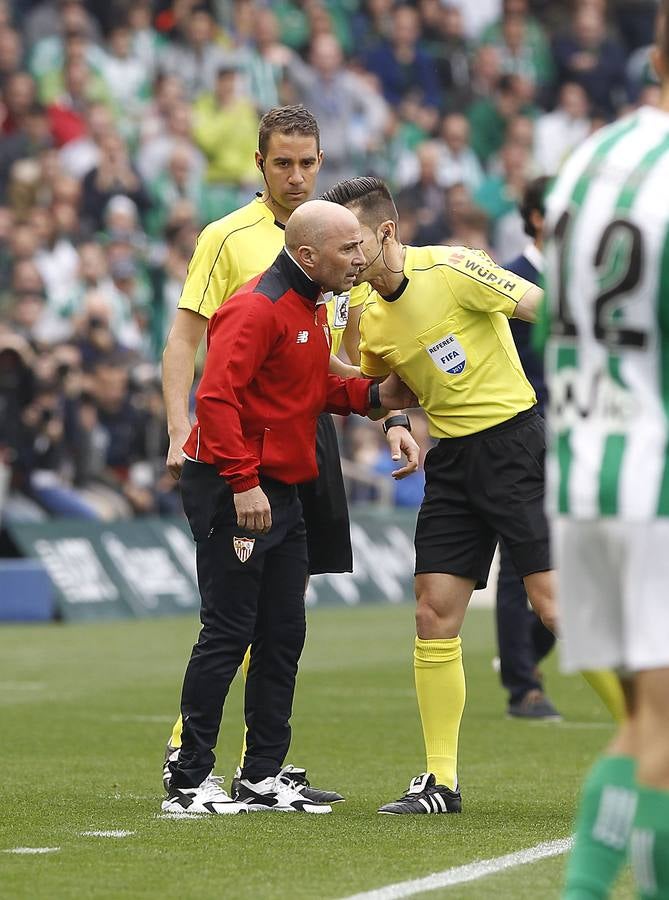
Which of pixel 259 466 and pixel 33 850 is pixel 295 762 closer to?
pixel 259 466

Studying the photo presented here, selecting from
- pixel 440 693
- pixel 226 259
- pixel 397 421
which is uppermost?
pixel 226 259

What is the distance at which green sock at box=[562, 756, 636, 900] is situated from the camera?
3.84m

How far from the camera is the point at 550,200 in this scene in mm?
3908

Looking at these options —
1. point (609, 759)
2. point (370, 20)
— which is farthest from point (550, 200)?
point (370, 20)

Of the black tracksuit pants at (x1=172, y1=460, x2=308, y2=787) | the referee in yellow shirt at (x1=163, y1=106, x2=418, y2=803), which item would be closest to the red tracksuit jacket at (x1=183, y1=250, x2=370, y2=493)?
the black tracksuit pants at (x1=172, y1=460, x2=308, y2=787)

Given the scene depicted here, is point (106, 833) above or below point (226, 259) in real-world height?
below

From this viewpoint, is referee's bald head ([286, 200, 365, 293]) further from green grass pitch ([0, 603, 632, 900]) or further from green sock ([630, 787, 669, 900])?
green sock ([630, 787, 669, 900])

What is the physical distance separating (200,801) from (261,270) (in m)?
1.95

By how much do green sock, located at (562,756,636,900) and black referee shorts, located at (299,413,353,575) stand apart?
314 centimetres

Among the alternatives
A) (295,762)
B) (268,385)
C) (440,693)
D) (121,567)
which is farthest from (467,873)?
(121,567)

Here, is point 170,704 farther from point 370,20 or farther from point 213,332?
point 370,20

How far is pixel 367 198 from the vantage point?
6.49 meters

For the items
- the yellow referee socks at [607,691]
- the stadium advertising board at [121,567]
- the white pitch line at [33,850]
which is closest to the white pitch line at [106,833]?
the white pitch line at [33,850]

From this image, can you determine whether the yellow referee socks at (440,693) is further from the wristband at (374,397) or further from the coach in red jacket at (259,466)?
the wristband at (374,397)
